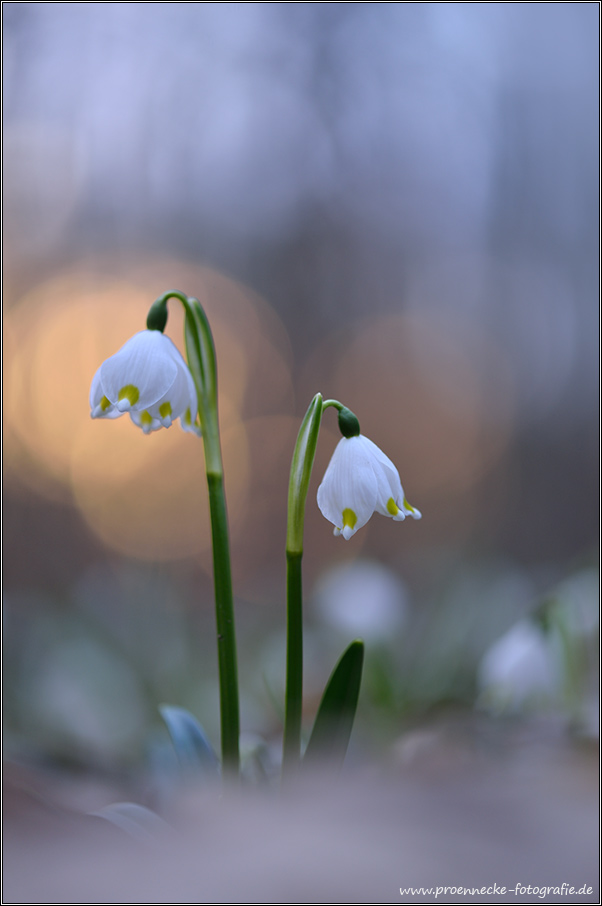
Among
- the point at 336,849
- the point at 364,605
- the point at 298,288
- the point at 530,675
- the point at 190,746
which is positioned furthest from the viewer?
the point at 298,288

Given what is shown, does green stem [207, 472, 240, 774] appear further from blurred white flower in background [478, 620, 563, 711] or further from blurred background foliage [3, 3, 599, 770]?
blurred background foliage [3, 3, 599, 770]

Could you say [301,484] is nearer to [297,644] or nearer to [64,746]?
[297,644]

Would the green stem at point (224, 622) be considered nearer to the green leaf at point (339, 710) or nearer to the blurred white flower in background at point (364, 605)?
the green leaf at point (339, 710)

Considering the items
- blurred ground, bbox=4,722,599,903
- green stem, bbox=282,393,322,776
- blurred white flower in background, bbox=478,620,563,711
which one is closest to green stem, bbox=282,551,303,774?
green stem, bbox=282,393,322,776

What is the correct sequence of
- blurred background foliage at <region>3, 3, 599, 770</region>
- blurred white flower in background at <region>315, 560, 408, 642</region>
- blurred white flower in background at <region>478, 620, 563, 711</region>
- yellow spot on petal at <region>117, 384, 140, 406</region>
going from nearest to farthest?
1. yellow spot on petal at <region>117, 384, 140, 406</region>
2. blurred white flower in background at <region>478, 620, 563, 711</region>
3. blurred white flower in background at <region>315, 560, 408, 642</region>
4. blurred background foliage at <region>3, 3, 599, 770</region>

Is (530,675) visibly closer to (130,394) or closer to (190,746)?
(190,746)

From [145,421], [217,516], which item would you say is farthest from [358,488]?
[145,421]

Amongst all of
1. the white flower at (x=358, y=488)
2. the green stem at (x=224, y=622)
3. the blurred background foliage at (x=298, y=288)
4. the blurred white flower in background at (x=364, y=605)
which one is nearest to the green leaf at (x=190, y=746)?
the green stem at (x=224, y=622)

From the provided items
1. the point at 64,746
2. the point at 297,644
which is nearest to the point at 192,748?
the point at 297,644
